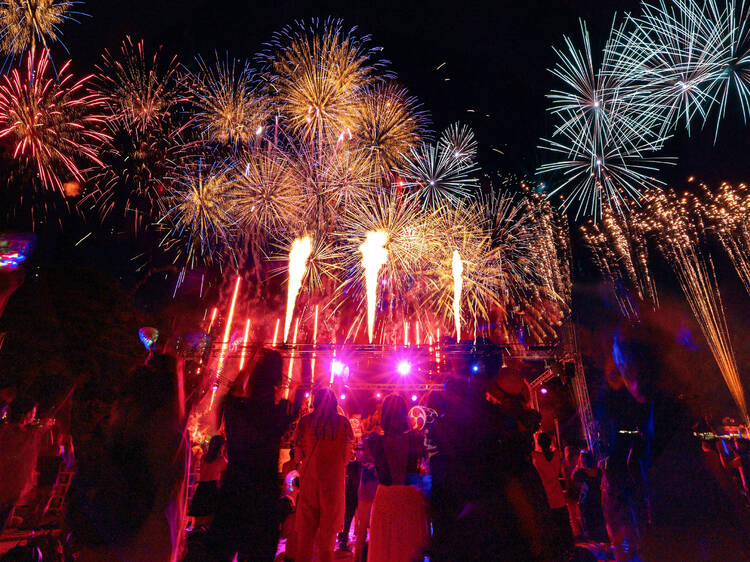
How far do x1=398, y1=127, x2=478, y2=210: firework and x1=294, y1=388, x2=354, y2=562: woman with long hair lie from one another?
35.4ft

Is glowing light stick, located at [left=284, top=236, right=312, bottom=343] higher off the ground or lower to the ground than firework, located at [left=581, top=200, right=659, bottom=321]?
lower

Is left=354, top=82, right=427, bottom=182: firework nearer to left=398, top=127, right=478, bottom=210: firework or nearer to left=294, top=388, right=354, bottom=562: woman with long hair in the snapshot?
left=398, top=127, right=478, bottom=210: firework

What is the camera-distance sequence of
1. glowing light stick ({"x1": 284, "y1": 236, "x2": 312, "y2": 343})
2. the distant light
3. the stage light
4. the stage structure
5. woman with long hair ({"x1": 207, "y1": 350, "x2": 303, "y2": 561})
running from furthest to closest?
glowing light stick ({"x1": 284, "y1": 236, "x2": 312, "y2": 343})
the distant light
the stage light
the stage structure
woman with long hair ({"x1": 207, "y1": 350, "x2": 303, "y2": 561})

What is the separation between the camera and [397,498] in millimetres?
4156

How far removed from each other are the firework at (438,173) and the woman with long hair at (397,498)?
10907 millimetres

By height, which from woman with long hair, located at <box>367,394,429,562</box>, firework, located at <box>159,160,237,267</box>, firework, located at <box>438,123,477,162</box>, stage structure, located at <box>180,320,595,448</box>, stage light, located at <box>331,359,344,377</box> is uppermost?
firework, located at <box>438,123,477,162</box>

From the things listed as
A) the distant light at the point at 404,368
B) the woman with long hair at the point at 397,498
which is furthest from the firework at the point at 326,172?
the woman with long hair at the point at 397,498

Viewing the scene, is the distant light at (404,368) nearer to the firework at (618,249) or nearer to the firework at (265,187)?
the firework at (265,187)

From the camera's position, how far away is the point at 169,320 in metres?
20.6

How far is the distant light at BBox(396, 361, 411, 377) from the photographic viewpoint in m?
Result: 12.7

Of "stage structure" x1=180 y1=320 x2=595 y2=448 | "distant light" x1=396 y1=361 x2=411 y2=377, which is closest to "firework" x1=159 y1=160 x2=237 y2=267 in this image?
"stage structure" x1=180 y1=320 x2=595 y2=448

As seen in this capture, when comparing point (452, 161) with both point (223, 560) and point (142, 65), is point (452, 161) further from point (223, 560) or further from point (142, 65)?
point (223, 560)

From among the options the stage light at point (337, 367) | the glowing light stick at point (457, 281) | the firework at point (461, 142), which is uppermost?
the firework at point (461, 142)

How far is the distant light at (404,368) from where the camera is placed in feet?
41.6
